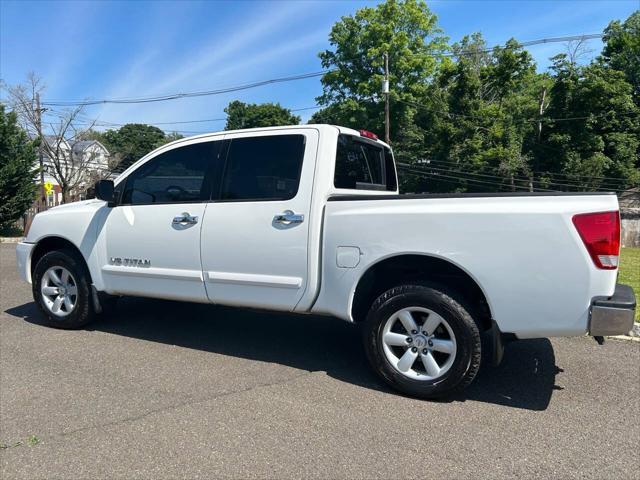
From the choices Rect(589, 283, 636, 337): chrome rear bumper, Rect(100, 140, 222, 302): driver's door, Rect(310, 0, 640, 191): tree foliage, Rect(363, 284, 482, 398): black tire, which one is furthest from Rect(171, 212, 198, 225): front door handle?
Rect(310, 0, 640, 191): tree foliage

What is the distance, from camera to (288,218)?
12.8ft

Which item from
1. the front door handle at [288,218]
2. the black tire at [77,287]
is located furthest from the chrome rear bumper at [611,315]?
the black tire at [77,287]

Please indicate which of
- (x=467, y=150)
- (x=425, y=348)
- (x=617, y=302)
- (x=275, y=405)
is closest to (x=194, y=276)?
(x=275, y=405)

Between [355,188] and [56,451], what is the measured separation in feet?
9.74

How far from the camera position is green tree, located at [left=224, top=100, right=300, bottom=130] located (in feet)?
224

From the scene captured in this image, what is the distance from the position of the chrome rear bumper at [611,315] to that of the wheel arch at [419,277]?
66 centimetres

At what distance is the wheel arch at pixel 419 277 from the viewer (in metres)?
3.60

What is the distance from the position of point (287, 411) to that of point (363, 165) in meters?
2.40

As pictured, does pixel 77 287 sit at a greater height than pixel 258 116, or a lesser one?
lesser

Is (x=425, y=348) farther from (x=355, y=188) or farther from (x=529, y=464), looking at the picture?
(x=355, y=188)

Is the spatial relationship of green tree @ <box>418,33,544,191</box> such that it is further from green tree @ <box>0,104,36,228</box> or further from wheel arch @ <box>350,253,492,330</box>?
wheel arch @ <box>350,253,492,330</box>

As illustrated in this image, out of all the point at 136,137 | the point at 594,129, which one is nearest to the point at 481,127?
the point at 594,129

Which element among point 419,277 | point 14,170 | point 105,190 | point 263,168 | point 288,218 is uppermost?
point 14,170

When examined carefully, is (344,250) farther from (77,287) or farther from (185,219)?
(77,287)
